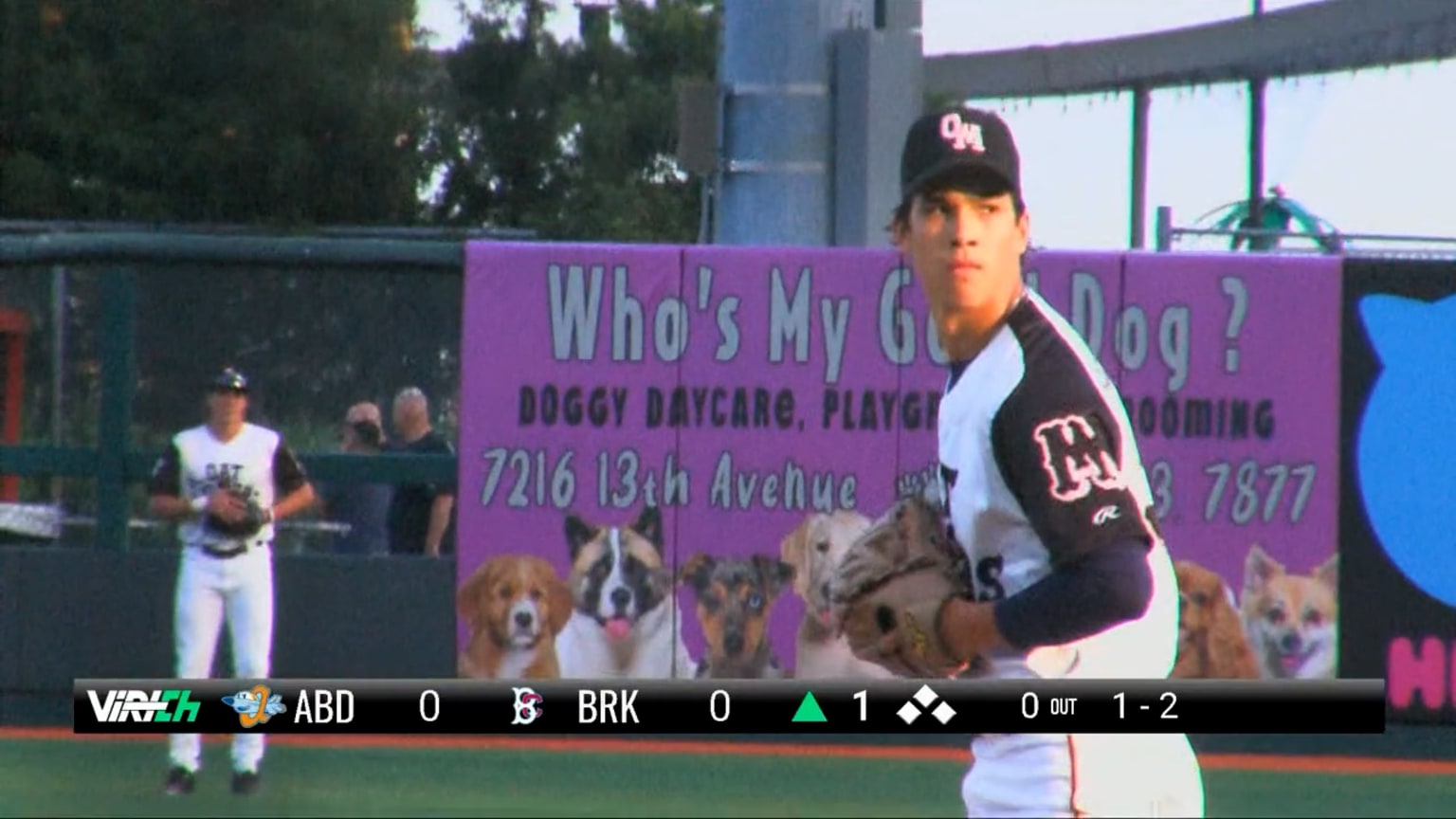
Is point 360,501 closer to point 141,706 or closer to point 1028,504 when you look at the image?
point 141,706

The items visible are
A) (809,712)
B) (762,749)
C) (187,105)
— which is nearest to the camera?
(809,712)

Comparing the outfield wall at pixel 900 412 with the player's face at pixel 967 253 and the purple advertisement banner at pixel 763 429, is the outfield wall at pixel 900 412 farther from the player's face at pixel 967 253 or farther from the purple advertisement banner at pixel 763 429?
the player's face at pixel 967 253

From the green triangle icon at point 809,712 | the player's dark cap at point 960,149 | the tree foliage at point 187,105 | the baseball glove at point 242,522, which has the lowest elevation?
the green triangle icon at point 809,712

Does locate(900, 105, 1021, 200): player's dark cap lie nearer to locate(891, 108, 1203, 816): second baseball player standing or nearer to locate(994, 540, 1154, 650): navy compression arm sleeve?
locate(891, 108, 1203, 816): second baseball player standing

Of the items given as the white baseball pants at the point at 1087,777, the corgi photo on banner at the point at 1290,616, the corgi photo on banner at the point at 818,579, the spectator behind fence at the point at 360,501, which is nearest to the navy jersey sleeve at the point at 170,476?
the spectator behind fence at the point at 360,501

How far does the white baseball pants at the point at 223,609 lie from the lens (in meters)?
10.6

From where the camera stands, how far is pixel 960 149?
149 inches

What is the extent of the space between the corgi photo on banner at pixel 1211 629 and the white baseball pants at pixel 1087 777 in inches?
352

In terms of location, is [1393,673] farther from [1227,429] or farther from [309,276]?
[309,276]

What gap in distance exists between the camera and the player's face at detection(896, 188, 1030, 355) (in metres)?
3.76

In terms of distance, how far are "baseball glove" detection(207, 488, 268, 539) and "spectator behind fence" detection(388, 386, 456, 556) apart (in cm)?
216

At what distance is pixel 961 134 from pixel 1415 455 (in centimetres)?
938
